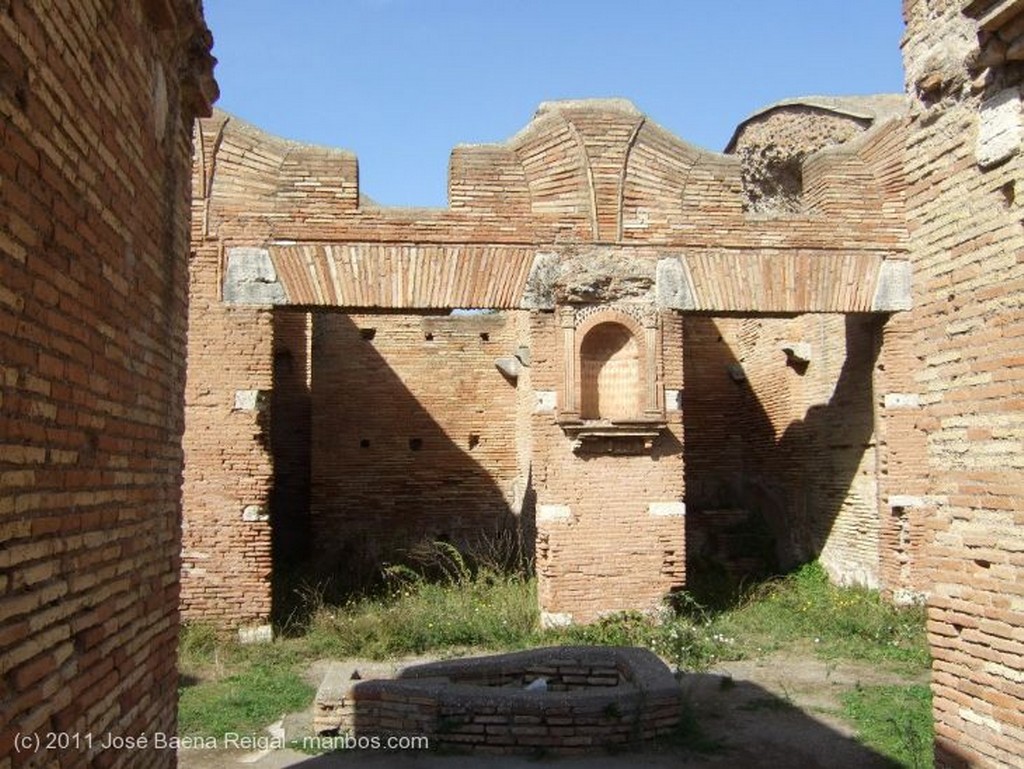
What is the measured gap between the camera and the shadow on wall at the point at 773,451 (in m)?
12.1

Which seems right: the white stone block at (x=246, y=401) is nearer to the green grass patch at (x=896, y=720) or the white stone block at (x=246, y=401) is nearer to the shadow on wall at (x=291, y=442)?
the shadow on wall at (x=291, y=442)

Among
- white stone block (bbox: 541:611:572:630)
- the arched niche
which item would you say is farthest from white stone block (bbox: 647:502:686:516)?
white stone block (bbox: 541:611:572:630)

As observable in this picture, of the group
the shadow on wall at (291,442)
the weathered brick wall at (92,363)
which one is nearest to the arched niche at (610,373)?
the shadow on wall at (291,442)

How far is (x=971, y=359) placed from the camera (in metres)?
4.74

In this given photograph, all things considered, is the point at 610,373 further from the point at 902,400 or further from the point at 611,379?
the point at 902,400

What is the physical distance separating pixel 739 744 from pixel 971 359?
3.48m

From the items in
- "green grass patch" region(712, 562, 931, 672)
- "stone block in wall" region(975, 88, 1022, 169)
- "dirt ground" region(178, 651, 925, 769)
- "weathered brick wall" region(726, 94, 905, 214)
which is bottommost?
"dirt ground" region(178, 651, 925, 769)

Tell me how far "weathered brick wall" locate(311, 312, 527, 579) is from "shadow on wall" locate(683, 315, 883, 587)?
3.03 meters

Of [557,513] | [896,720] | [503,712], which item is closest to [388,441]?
[557,513]

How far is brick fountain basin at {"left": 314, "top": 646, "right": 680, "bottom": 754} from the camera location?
6570mm

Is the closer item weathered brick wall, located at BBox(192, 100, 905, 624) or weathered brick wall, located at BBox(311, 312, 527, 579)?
weathered brick wall, located at BBox(192, 100, 905, 624)

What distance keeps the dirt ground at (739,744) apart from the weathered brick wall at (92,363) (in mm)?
1941

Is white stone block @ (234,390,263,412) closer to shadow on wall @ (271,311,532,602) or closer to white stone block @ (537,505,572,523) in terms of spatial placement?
white stone block @ (537,505,572,523)

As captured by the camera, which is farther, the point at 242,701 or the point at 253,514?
the point at 253,514
